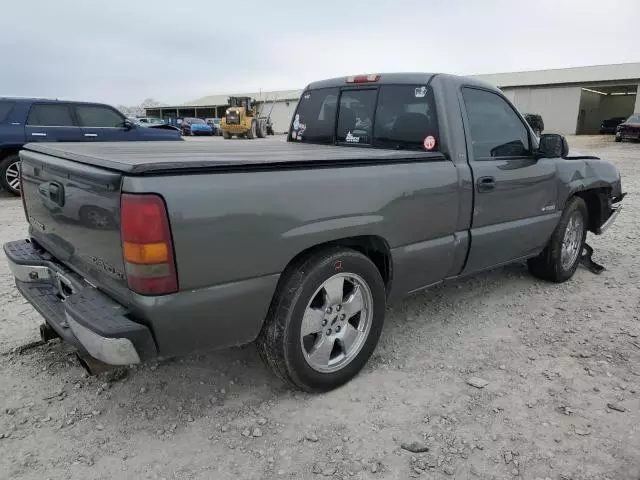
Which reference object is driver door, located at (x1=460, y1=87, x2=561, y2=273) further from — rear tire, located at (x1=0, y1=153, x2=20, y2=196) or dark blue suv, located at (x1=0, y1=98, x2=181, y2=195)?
rear tire, located at (x1=0, y1=153, x2=20, y2=196)

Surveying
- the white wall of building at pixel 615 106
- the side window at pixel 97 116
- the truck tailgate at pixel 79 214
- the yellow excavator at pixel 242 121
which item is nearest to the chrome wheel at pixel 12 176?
the side window at pixel 97 116

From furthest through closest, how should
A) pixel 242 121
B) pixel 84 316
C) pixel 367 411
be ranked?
pixel 242 121 → pixel 367 411 → pixel 84 316

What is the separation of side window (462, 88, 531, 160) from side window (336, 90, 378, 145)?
2.45ft

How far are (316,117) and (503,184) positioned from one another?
70.7 inches

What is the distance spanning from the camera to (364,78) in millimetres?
4098

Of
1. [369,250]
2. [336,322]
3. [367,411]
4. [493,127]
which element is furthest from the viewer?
[493,127]

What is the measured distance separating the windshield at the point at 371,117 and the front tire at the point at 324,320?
120cm

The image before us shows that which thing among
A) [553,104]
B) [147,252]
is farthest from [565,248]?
[553,104]

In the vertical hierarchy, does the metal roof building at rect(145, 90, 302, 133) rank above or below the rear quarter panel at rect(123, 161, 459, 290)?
above

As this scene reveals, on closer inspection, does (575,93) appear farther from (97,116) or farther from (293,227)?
(293,227)

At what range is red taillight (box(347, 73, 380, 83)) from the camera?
4.01 metres

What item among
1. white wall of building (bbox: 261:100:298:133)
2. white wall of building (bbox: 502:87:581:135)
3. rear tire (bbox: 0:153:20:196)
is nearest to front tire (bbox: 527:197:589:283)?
rear tire (bbox: 0:153:20:196)

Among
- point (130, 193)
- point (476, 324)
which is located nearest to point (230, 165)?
point (130, 193)

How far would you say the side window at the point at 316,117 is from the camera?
4.42 meters
